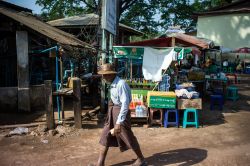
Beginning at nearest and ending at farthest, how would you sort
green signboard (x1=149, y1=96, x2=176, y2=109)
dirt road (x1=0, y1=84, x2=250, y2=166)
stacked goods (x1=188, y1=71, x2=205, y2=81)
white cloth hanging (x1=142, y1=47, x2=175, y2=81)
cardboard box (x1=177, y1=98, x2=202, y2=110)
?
dirt road (x1=0, y1=84, x2=250, y2=166), green signboard (x1=149, y1=96, x2=176, y2=109), cardboard box (x1=177, y1=98, x2=202, y2=110), white cloth hanging (x1=142, y1=47, x2=175, y2=81), stacked goods (x1=188, y1=71, x2=205, y2=81)

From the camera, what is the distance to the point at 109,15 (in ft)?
30.2

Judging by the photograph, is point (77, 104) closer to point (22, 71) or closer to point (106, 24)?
point (106, 24)

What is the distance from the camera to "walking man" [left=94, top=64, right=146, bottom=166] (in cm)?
471

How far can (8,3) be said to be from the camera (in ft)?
55.2

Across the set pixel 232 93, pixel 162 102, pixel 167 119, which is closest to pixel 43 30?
pixel 162 102

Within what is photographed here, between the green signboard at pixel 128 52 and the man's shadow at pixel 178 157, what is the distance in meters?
4.07

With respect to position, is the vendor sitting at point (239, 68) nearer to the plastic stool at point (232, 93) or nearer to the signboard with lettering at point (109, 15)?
the plastic stool at point (232, 93)

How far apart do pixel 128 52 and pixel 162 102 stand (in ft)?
7.21

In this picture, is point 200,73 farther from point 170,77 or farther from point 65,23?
point 65,23

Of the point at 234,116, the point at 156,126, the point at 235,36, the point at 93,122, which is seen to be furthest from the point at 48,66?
the point at 235,36

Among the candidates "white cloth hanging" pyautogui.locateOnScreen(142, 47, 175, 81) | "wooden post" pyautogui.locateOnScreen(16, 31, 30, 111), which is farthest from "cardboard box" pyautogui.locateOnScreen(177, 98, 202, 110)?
"wooden post" pyautogui.locateOnScreen(16, 31, 30, 111)

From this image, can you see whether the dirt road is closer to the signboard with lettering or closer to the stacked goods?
the signboard with lettering

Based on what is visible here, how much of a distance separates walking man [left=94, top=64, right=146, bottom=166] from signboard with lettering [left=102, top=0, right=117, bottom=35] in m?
4.30

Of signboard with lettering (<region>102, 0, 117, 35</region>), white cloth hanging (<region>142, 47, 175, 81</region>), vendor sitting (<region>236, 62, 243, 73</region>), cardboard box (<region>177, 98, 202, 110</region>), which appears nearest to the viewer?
cardboard box (<region>177, 98, 202, 110</region>)
